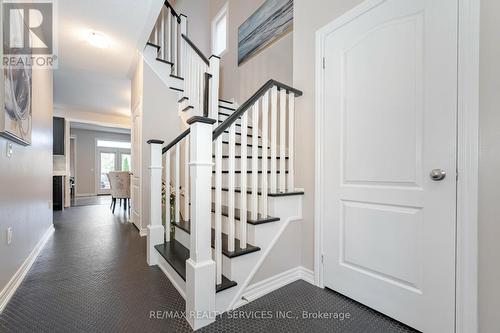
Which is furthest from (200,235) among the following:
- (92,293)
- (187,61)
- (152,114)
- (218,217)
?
(187,61)

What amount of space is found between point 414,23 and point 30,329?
8.92 ft

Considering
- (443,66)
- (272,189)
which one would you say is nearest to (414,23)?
(443,66)

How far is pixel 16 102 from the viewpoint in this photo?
161cm

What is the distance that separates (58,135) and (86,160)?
318 cm

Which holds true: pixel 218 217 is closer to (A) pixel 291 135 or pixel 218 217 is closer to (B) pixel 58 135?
(A) pixel 291 135

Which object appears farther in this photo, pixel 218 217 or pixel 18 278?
pixel 18 278

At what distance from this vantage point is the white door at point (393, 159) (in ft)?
3.79

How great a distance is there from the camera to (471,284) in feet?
3.50

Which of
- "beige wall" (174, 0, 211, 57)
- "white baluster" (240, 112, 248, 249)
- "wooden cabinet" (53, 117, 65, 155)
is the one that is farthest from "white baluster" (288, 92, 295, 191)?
"wooden cabinet" (53, 117, 65, 155)

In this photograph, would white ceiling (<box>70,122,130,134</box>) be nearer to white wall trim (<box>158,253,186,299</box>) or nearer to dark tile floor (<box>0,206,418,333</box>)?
dark tile floor (<box>0,206,418,333</box>)

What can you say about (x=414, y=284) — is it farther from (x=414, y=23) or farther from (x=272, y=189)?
(x=414, y=23)

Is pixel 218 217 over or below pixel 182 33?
below

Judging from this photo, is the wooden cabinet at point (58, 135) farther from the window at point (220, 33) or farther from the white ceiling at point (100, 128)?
the window at point (220, 33)

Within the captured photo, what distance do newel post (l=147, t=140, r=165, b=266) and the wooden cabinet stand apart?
4.97 meters
